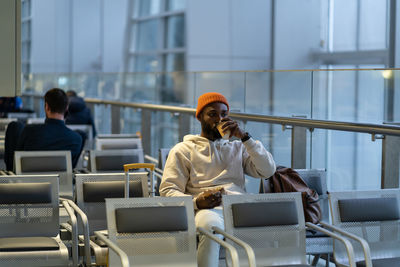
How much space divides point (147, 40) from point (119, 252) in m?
18.2

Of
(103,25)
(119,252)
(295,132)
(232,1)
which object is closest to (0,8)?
(119,252)

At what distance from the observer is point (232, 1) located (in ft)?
55.3

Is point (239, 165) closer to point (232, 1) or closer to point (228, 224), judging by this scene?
point (228, 224)

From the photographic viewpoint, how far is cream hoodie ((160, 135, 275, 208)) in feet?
14.6

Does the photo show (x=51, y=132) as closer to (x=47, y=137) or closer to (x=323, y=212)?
(x=47, y=137)

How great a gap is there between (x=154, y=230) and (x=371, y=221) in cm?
118

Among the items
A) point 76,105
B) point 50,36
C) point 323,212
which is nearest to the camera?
point 323,212

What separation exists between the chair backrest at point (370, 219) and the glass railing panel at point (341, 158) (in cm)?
124

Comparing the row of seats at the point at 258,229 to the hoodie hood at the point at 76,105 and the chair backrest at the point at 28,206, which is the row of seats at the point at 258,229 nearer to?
the chair backrest at the point at 28,206

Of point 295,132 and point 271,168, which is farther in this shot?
point 295,132

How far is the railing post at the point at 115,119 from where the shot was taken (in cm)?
1126

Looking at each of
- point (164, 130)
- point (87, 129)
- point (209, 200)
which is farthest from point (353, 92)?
point (87, 129)

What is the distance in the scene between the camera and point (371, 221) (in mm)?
3996

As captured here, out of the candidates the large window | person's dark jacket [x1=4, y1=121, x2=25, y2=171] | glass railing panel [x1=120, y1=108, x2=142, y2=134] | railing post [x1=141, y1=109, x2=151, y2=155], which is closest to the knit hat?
person's dark jacket [x1=4, y1=121, x2=25, y2=171]
